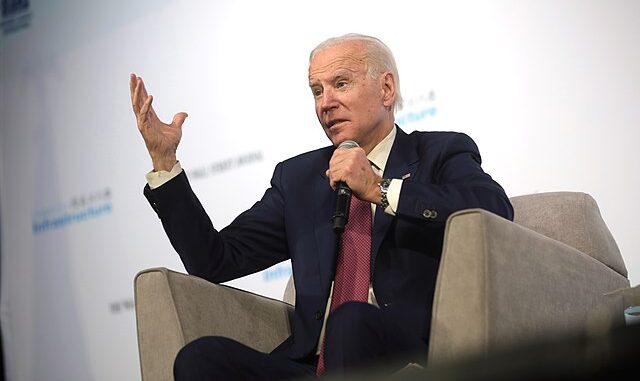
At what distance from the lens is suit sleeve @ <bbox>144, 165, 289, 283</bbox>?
2.00 m

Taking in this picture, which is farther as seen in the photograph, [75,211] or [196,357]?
[75,211]

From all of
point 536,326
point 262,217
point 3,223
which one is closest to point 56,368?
point 3,223

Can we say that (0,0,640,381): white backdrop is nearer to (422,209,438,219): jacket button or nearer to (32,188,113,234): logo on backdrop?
(32,188,113,234): logo on backdrop

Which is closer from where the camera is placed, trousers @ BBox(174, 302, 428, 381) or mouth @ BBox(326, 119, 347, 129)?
trousers @ BBox(174, 302, 428, 381)

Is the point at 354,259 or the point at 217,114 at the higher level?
the point at 217,114

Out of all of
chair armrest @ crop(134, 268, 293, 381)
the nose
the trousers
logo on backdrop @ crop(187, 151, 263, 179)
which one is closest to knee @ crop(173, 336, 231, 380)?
the trousers

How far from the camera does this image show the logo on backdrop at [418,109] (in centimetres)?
260

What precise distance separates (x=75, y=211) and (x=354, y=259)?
1.86 meters

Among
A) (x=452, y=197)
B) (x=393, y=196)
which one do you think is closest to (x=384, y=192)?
(x=393, y=196)

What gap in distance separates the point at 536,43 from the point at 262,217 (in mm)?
889

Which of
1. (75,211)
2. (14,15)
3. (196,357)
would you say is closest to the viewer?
(196,357)

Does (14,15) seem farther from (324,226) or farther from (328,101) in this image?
(324,226)

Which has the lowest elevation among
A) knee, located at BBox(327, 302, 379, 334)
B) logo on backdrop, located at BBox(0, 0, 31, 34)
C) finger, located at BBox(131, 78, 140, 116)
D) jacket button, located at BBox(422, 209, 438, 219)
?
knee, located at BBox(327, 302, 379, 334)

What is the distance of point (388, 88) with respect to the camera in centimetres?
221
